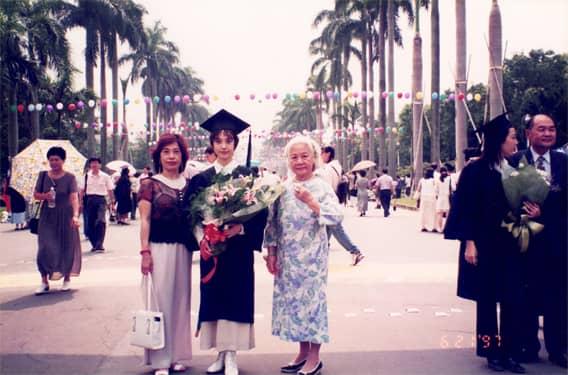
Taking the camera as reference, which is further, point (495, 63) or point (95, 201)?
point (495, 63)

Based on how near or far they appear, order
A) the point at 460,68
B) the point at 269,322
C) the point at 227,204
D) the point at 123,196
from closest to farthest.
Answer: the point at 227,204 → the point at 269,322 → the point at 123,196 → the point at 460,68

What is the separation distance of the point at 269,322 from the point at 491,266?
8.58 ft

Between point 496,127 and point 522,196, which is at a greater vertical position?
point 496,127

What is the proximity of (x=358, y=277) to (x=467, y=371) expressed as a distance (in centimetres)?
484

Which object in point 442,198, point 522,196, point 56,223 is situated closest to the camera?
point 522,196

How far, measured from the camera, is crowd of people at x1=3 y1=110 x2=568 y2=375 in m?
5.45

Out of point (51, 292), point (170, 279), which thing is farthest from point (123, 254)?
point (170, 279)

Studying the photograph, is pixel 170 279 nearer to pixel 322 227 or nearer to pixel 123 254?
pixel 322 227

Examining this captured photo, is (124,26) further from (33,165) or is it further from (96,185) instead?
(96,185)

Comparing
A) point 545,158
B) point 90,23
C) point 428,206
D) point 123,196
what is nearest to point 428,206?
point 428,206

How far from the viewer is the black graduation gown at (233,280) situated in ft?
17.8

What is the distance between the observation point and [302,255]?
5480mm

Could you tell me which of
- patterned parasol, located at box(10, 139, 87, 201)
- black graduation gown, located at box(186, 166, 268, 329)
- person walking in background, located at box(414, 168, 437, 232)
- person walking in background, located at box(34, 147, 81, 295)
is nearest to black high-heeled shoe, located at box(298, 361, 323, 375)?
black graduation gown, located at box(186, 166, 268, 329)

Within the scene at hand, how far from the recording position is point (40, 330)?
714 cm
